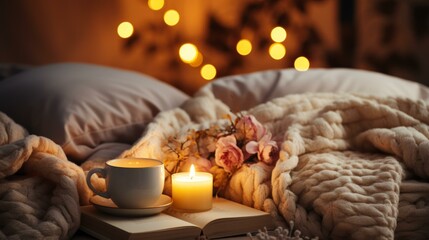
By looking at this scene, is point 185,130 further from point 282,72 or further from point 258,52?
point 258,52

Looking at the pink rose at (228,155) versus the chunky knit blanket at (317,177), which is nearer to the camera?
the chunky knit blanket at (317,177)

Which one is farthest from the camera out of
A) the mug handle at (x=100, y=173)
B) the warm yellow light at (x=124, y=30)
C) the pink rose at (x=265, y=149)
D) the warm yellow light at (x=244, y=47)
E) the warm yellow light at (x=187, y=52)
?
the warm yellow light at (x=244, y=47)

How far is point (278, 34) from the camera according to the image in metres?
2.58

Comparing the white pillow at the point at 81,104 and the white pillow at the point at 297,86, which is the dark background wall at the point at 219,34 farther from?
the white pillow at the point at 297,86

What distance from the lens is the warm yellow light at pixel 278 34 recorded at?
2572mm

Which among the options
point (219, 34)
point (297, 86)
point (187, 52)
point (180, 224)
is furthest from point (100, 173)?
point (219, 34)

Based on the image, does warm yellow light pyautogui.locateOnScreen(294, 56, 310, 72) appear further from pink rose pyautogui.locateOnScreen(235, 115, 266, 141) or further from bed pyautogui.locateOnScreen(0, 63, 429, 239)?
pink rose pyautogui.locateOnScreen(235, 115, 266, 141)

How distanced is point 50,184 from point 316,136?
519mm

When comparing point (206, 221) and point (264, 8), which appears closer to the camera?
point (206, 221)

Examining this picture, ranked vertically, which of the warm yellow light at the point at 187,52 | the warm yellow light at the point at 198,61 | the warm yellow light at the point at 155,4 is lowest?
the warm yellow light at the point at 198,61

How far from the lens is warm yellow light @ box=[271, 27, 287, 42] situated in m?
2.57

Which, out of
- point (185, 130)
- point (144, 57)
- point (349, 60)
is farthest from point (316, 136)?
point (349, 60)

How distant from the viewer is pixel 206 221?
1117 mm

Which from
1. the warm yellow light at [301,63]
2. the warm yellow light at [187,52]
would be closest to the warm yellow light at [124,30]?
the warm yellow light at [187,52]
